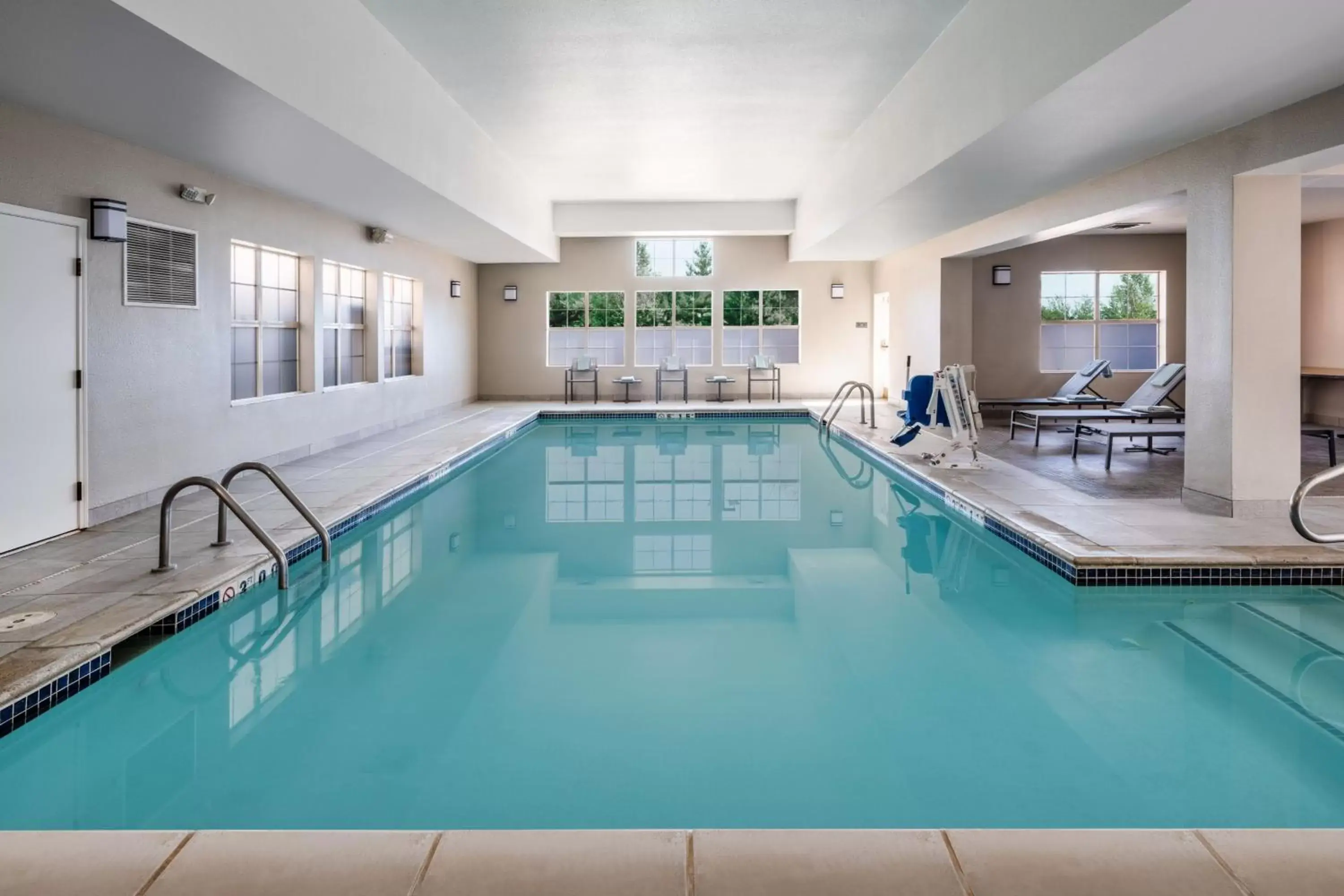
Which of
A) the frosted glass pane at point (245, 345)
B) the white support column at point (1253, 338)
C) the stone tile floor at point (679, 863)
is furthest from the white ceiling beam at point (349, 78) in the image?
the white support column at point (1253, 338)

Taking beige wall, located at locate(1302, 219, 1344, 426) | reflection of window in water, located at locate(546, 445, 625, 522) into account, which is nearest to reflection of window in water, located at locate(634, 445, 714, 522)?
reflection of window in water, located at locate(546, 445, 625, 522)

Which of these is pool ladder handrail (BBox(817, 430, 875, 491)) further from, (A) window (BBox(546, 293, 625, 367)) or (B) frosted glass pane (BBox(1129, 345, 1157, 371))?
(A) window (BBox(546, 293, 625, 367))

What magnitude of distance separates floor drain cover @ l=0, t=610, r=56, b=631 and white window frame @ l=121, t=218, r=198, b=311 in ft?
8.54

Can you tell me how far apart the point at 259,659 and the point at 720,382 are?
1096 cm

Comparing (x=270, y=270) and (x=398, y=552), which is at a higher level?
(x=270, y=270)

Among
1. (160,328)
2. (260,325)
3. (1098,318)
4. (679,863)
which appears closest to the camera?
(679,863)

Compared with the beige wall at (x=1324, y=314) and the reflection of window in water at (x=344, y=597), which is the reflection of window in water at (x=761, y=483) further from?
the beige wall at (x=1324, y=314)

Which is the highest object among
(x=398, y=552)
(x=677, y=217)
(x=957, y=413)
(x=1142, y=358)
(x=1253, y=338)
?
(x=677, y=217)

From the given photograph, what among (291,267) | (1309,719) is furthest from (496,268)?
(1309,719)

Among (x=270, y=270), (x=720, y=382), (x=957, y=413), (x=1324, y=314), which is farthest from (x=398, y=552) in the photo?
(x=1324, y=314)

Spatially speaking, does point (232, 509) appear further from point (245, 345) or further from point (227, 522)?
point (245, 345)

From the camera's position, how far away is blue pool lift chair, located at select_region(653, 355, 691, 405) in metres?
14.3

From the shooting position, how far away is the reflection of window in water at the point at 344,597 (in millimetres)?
3867

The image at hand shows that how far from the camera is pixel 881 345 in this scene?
14.4 meters
